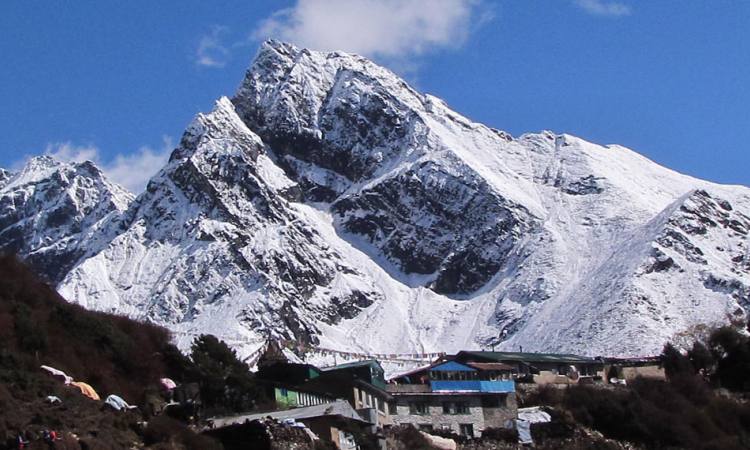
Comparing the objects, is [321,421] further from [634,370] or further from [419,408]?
[634,370]

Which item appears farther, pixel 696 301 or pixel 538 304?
pixel 538 304

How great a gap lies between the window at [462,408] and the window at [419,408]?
1683 mm

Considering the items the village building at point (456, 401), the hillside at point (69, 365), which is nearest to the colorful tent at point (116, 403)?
the hillside at point (69, 365)

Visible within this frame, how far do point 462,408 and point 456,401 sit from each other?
0.51 m

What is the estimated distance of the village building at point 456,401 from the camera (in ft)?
235

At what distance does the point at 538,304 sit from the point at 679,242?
22.1 meters

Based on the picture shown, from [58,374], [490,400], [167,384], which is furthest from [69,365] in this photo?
[490,400]

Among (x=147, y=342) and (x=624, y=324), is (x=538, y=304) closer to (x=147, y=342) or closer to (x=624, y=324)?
(x=624, y=324)

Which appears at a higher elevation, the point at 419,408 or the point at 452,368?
the point at 452,368

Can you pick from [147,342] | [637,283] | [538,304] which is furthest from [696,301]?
[147,342]

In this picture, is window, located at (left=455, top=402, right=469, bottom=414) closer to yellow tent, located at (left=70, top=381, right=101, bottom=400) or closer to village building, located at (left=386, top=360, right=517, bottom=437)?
village building, located at (left=386, top=360, right=517, bottom=437)

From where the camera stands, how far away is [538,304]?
639 ft

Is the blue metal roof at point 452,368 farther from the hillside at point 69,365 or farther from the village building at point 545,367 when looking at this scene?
the hillside at point 69,365

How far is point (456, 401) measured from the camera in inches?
2899
